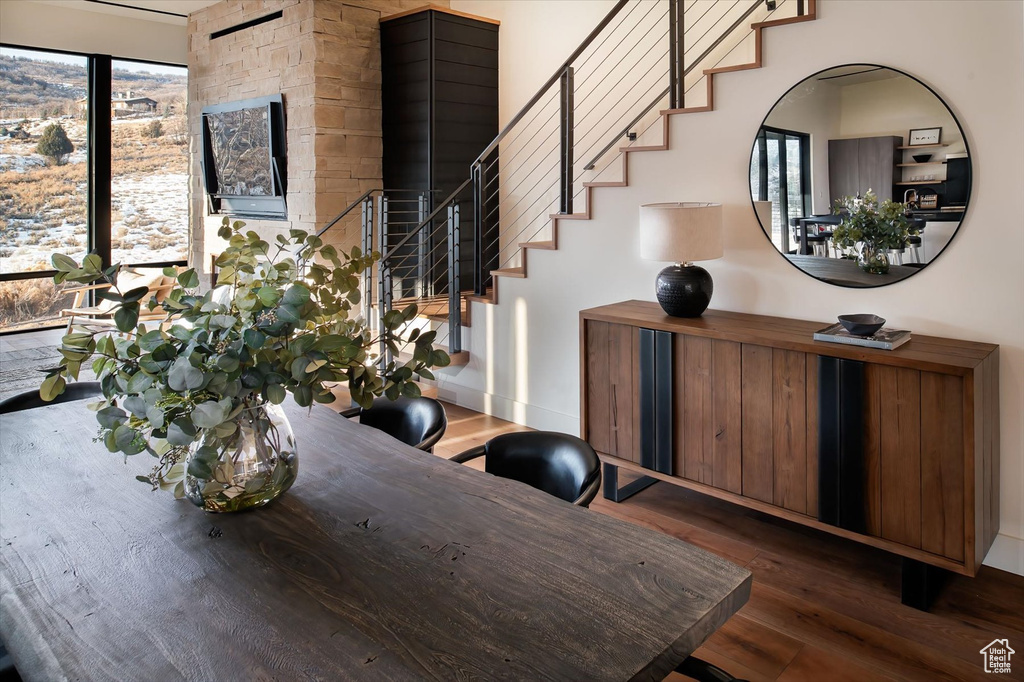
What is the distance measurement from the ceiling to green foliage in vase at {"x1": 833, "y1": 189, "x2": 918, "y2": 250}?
20.4 ft

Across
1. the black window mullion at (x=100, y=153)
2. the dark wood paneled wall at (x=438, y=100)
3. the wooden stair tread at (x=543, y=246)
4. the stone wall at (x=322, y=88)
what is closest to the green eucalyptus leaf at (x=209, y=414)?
the wooden stair tread at (x=543, y=246)

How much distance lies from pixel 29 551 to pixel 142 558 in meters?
0.24

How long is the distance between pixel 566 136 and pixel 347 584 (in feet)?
11.4

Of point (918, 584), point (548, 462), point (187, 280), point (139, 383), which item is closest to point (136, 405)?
point (139, 383)

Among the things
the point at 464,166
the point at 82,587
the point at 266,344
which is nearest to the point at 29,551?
the point at 82,587

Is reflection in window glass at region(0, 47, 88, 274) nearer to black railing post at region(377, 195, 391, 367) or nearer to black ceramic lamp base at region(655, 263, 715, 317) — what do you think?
black railing post at region(377, 195, 391, 367)

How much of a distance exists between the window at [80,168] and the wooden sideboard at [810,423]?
600cm

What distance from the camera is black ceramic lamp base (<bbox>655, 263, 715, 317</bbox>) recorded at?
3445 millimetres

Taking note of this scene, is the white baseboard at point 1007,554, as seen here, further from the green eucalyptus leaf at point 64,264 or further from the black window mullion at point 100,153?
the black window mullion at point 100,153

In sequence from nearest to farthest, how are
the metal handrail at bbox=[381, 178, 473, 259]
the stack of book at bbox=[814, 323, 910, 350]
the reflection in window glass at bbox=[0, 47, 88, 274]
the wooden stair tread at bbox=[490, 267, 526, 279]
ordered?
the stack of book at bbox=[814, 323, 910, 350] → the wooden stair tread at bbox=[490, 267, 526, 279] → the metal handrail at bbox=[381, 178, 473, 259] → the reflection in window glass at bbox=[0, 47, 88, 274]

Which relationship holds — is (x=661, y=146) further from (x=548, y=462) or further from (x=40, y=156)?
(x=40, y=156)

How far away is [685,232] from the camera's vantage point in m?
3.32

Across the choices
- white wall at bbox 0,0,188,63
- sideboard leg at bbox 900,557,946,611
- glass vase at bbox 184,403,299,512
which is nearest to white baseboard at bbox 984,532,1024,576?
sideboard leg at bbox 900,557,946,611

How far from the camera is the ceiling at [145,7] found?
6.94 m
